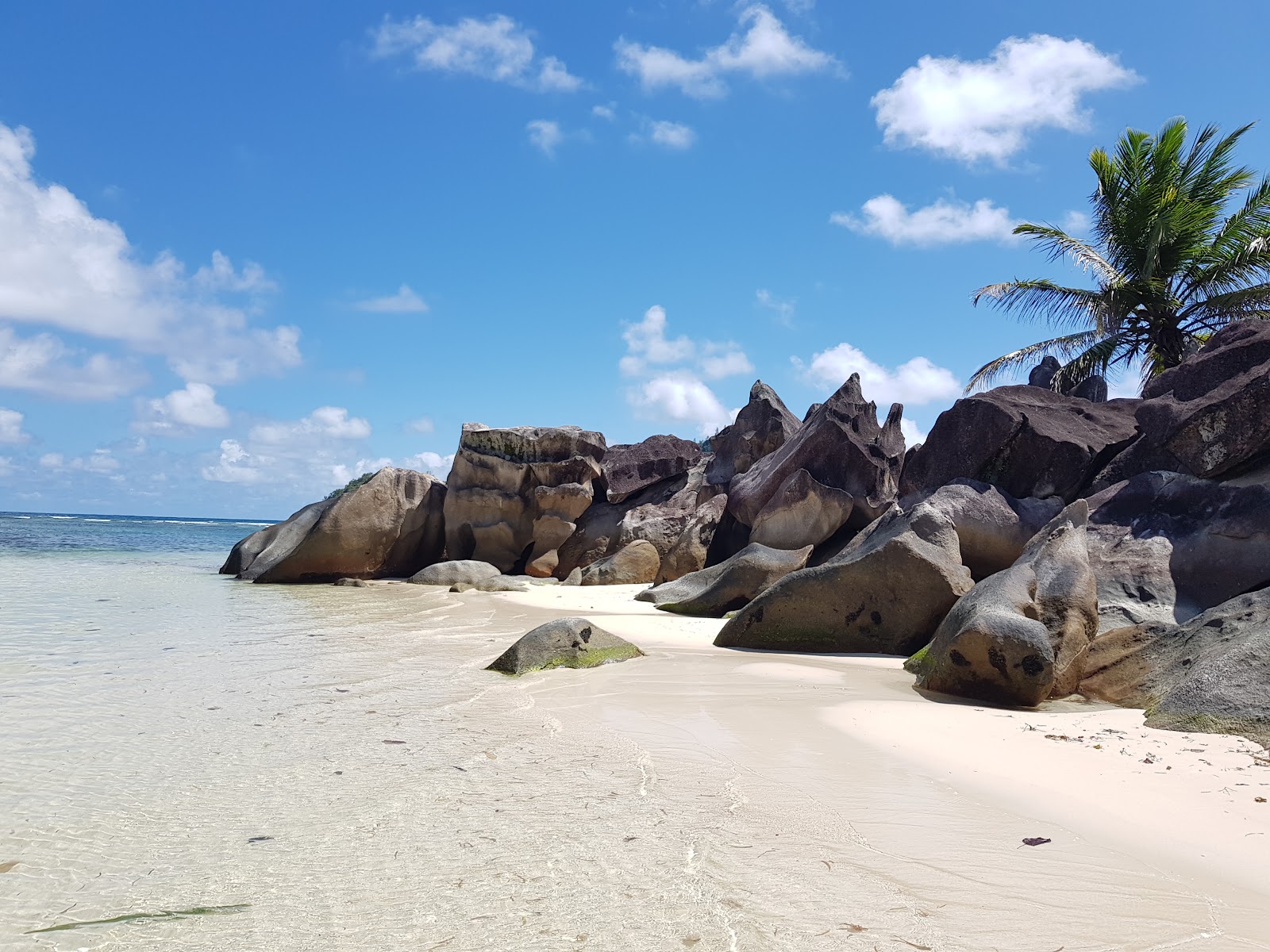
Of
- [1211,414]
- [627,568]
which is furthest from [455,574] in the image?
[1211,414]

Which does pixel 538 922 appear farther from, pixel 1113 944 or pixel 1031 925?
pixel 1113 944

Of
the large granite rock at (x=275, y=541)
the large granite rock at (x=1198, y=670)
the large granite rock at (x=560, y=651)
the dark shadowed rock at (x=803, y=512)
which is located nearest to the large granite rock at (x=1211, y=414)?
the large granite rock at (x=1198, y=670)

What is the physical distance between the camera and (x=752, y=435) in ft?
61.5

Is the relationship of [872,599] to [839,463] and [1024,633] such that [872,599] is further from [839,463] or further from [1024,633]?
[839,463]

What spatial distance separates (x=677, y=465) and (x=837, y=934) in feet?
63.3

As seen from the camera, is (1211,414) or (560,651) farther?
(1211,414)

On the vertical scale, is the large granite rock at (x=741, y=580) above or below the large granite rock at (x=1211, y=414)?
below

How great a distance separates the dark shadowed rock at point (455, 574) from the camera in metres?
16.8

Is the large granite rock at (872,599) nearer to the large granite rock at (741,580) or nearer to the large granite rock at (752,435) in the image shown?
the large granite rock at (741,580)

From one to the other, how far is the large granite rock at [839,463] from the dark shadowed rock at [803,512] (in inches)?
4.1

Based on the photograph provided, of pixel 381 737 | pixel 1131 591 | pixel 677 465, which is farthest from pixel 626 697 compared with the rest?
pixel 677 465

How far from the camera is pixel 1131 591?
7.11m

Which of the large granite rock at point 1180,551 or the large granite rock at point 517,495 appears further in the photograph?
Result: the large granite rock at point 517,495

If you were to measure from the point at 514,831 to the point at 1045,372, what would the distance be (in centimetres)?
1964
